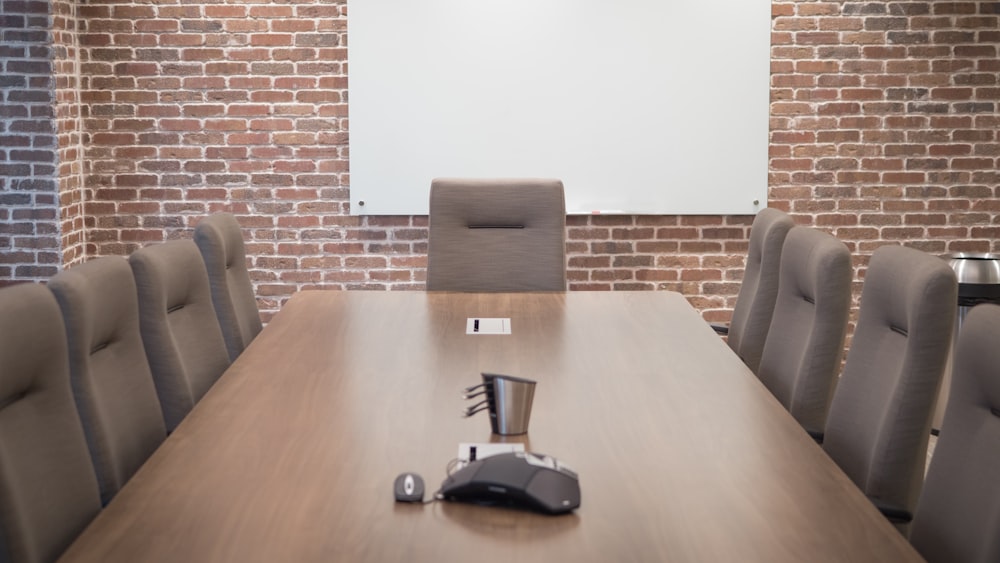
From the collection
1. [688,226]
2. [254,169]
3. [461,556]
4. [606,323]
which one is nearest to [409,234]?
[254,169]

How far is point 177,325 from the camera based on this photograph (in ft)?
11.6

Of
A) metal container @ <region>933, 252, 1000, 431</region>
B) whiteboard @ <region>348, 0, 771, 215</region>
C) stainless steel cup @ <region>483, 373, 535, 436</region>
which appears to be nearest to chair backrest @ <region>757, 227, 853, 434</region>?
stainless steel cup @ <region>483, 373, 535, 436</region>

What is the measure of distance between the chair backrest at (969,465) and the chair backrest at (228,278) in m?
2.52

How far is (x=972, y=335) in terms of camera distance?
7.40ft

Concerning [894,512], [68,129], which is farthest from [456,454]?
[68,129]

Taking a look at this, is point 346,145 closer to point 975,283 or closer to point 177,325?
point 177,325

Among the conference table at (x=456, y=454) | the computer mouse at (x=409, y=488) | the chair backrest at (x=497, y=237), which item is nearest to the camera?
the conference table at (x=456, y=454)

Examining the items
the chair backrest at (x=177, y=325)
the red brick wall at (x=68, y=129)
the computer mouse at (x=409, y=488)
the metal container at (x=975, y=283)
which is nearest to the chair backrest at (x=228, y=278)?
the chair backrest at (x=177, y=325)

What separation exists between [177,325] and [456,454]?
151 centimetres

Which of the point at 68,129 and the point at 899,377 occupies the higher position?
the point at 68,129

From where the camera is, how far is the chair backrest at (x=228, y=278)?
13.1 ft

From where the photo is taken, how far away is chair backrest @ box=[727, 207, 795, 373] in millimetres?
4074

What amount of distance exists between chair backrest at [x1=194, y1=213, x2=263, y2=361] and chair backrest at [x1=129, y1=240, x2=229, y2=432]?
0.24 metres

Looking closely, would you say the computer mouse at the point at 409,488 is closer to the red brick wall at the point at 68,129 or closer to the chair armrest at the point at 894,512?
the chair armrest at the point at 894,512
